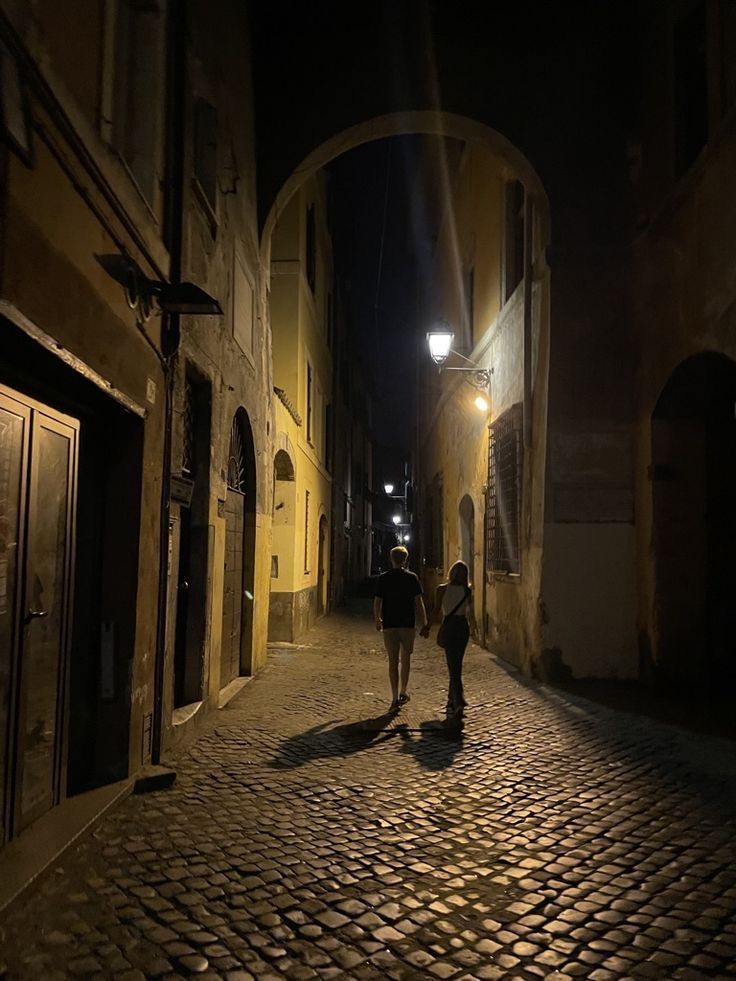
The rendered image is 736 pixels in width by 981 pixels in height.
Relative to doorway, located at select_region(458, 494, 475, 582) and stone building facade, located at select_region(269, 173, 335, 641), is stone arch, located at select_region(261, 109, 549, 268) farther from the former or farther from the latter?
doorway, located at select_region(458, 494, 475, 582)

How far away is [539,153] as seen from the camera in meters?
9.35

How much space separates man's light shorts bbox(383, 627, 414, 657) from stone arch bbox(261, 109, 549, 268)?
5500 millimetres

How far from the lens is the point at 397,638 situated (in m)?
7.21

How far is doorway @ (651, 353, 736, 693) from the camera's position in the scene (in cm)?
780

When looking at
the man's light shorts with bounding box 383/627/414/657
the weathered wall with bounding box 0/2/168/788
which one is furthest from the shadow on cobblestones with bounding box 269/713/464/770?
the weathered wall with bounding box 0/2/168/788

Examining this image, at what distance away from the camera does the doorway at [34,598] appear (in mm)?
3498

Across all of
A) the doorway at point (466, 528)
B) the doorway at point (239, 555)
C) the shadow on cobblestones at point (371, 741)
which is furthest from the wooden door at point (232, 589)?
the doorway at point (466, 528)

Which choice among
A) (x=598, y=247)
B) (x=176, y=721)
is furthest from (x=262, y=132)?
(x=176, y=721)

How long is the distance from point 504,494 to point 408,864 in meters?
7.72

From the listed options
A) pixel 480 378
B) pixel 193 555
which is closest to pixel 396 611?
pixel 193 555

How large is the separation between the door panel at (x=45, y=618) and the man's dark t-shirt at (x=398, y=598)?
139 inches

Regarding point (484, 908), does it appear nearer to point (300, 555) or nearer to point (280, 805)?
point (280, 805)

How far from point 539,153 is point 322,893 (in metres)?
9.07

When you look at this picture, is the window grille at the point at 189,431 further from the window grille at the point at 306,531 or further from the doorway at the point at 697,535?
the window grille at the point at 306,531
